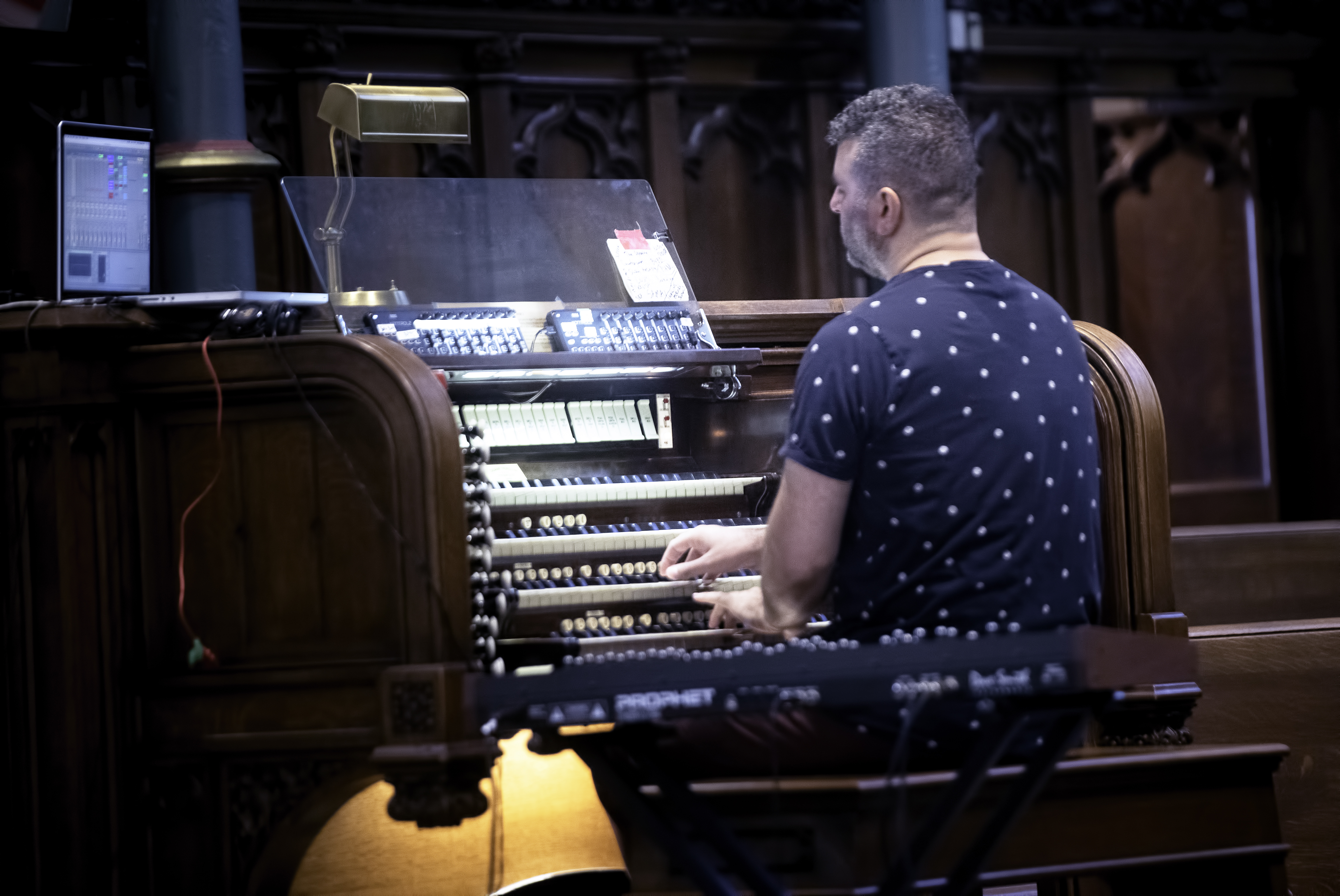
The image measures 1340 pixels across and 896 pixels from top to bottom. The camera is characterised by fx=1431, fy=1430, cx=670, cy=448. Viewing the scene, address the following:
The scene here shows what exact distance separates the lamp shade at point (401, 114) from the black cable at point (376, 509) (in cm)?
83

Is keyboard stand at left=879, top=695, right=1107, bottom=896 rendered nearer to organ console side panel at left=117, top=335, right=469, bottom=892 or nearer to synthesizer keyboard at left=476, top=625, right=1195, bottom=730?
synthesizer keyboard at left=476, top=625, right=1195, bottom=730

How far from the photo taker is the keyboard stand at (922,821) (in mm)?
1861

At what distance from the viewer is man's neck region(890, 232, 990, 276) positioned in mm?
2242

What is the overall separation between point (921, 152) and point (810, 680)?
2.96 ft

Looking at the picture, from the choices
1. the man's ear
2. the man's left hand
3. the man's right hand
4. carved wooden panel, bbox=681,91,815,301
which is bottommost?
the man's left hand

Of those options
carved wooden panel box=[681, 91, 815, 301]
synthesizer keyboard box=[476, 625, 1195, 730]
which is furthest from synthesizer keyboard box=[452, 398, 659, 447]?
carved wooden panel box=[681, 91, 815, 301]

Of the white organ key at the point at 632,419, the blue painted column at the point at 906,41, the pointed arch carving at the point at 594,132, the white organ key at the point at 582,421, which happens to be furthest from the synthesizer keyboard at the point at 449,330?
the blue painted column at the point at 906,41

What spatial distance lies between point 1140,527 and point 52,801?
226 centimetres

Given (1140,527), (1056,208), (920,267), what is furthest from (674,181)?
(920,267)

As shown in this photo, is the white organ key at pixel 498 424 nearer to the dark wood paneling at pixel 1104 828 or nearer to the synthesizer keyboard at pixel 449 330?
the synthesizer keyboard at pixel 449 330

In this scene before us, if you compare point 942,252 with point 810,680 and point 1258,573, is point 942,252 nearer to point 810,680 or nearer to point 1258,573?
point 810,680

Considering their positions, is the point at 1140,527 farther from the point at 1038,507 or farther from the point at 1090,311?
the point at 1090,311

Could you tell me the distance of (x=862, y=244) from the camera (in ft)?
7.63

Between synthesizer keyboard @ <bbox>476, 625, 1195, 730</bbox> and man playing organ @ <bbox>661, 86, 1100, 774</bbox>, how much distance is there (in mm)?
239
